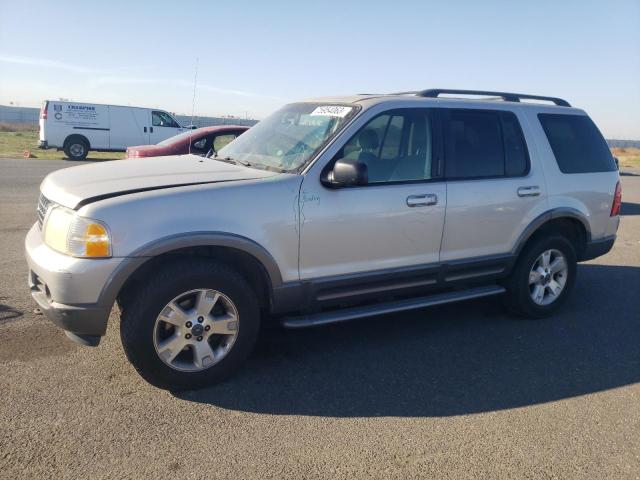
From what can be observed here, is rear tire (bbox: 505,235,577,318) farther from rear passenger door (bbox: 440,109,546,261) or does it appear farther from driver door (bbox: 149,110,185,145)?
driver door (bbox: 149,110,185,145)

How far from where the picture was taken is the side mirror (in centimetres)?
375

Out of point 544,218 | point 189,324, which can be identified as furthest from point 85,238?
point 544,218

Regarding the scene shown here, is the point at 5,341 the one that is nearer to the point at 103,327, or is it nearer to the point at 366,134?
the point at 103,327

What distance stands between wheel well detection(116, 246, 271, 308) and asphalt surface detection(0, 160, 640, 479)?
57 cm

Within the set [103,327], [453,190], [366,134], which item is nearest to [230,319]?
[103,327]

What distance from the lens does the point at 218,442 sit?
3.05 metres

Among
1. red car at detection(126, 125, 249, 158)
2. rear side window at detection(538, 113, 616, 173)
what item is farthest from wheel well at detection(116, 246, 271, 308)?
red car at detection(126, 125, 249, 158)

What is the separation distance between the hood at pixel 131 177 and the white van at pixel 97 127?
18.8 m

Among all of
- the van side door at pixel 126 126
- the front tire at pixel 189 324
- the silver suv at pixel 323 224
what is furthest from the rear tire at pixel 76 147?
the front tire at pixel 189 324

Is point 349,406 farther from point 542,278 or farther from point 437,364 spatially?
point 542,278

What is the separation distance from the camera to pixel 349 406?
3502 millimetres

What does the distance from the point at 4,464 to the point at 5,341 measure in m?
1.60

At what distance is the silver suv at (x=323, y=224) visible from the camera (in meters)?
3.38

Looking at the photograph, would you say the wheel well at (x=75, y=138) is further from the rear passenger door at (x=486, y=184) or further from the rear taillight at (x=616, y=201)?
the rear taillight at (x=616, y=201)
